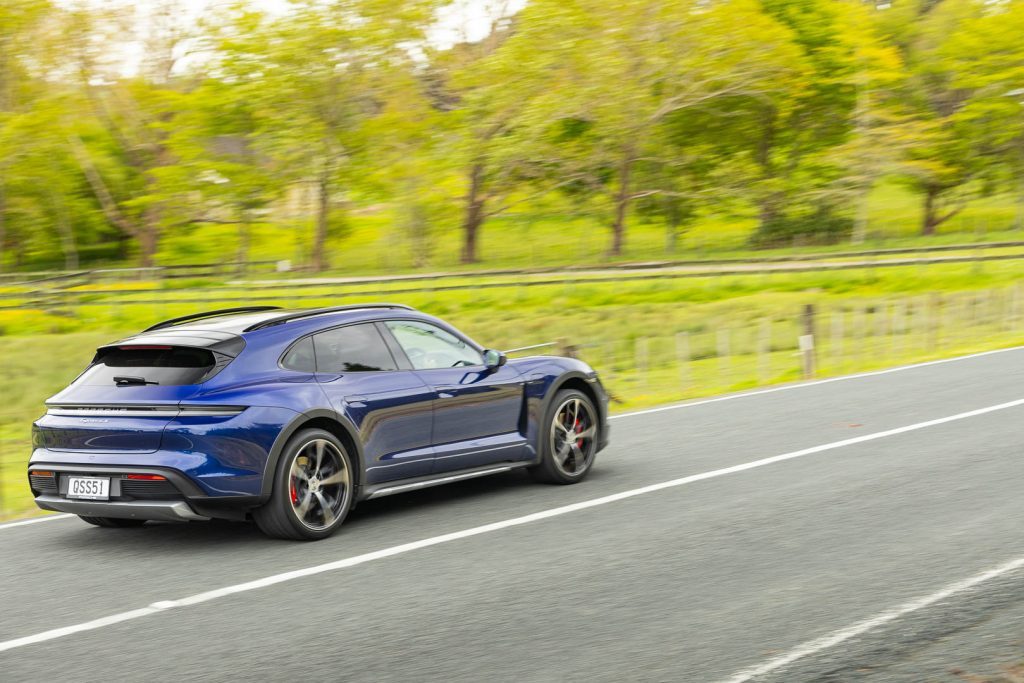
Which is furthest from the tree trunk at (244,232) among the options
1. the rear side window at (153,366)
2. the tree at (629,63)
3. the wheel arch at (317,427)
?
the wheel arch at (317,427)

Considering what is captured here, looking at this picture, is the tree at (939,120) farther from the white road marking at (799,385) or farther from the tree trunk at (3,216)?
the white road marking at (799,385)

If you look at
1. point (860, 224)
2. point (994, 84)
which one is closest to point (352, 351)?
point (860, 224)

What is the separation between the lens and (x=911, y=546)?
7098mm

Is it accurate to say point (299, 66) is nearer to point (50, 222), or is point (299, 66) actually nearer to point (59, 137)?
point (59, 137)

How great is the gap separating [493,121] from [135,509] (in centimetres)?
5812

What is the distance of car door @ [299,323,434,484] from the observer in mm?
7930

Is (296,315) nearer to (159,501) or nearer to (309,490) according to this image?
(309,490)

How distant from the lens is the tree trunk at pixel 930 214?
72.7 meters

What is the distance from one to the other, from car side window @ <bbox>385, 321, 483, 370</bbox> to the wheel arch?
2.86 ft

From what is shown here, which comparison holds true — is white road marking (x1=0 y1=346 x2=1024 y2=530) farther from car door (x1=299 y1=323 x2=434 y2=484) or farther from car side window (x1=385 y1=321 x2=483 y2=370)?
car door (x1=299 y1=323 x2=434 y2=484)

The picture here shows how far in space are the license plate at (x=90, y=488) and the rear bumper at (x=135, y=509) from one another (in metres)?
0.04

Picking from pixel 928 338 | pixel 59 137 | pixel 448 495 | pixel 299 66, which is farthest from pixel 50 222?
pixel 448 495

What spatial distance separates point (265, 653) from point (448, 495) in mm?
3877

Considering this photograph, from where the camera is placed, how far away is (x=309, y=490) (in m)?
7.61
